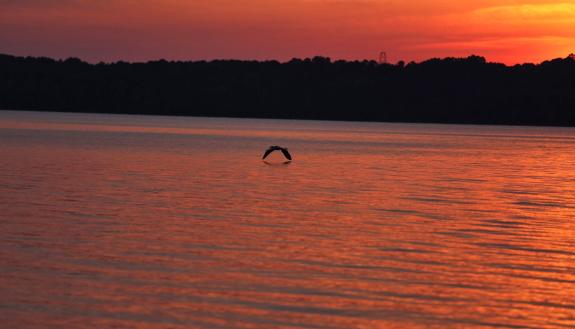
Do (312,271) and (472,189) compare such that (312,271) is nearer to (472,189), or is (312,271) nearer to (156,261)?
(156,261)

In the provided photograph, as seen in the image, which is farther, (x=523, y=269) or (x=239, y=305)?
(x=523, y=269)

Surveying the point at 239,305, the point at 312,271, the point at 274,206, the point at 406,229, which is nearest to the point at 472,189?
the point at 274,206

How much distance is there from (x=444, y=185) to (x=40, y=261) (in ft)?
115

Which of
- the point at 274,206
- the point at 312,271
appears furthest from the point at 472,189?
the point at 312,271

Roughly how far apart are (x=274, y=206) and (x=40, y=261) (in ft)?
55.2

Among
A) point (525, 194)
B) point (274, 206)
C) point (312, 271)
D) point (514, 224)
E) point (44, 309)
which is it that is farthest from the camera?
point (525, 194)

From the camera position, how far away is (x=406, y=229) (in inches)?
1272

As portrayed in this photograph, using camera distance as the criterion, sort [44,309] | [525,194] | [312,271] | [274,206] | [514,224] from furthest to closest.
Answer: [525,194]
[274,206]
[514,224]
[312,271]
[44,309]

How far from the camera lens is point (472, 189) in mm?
52156

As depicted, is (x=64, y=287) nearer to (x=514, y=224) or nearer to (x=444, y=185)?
(x=514, y=224)

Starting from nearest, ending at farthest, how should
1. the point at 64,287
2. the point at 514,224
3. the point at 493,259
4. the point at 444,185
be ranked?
1. the point at 64,287
2. the point at 493,259
3. the point at 514,224
4. the point at 444,185

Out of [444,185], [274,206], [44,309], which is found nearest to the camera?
[44,309]

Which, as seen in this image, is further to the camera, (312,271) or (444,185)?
(444,185)

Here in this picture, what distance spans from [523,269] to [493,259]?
65.2 inches
